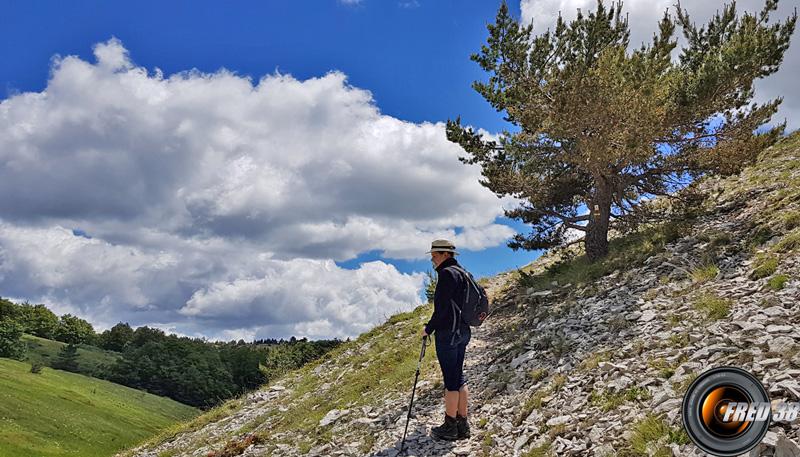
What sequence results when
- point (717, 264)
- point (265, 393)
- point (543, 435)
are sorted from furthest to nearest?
point (265, 393) < point (717, 264) < point (543, 435)

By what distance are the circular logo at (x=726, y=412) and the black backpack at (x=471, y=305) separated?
11.3ft

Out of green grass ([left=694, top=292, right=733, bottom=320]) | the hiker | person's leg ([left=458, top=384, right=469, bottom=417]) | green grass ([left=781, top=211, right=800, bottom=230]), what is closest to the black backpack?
the hiker

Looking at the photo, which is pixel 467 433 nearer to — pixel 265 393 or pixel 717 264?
pixel 717 264

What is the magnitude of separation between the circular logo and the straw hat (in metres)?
4.32

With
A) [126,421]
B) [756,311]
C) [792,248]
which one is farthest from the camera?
[126,421]

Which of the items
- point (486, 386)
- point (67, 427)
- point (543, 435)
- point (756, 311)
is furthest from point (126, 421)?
point (756, 311)

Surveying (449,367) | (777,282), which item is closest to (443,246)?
(449,367)

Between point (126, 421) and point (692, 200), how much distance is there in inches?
1494

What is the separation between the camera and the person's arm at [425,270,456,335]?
855cm

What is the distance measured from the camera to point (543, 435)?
7773 mm

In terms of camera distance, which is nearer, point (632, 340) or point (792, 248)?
point (632, 340)

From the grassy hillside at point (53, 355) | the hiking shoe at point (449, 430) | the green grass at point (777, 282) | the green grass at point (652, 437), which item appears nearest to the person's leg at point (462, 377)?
the hiking shoe at point (449, 430)

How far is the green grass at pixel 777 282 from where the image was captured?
30.5 feet

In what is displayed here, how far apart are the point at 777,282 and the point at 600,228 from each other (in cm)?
1014
